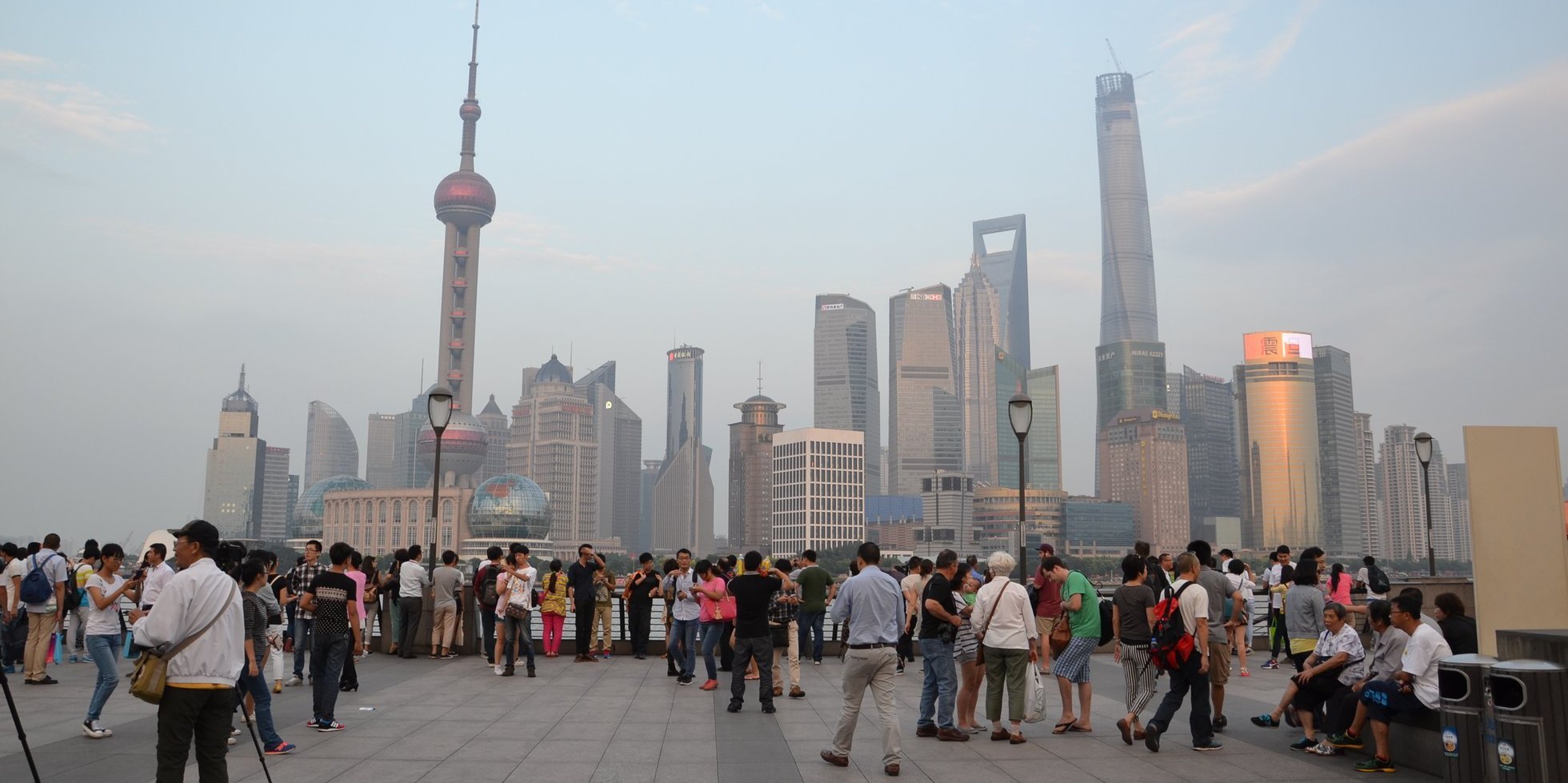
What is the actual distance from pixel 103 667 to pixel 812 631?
39.0ft

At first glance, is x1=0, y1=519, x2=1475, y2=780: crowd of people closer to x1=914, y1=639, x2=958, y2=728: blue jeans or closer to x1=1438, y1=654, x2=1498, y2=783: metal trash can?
x1=914, y1=639, x2=958, y2=728: blue jeans

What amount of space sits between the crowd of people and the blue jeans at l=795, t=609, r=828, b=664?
1.33 metres

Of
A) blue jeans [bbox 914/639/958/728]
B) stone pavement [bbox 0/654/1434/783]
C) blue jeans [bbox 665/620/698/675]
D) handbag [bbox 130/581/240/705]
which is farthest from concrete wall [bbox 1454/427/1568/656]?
handbag [bbox 130/581/240/705]

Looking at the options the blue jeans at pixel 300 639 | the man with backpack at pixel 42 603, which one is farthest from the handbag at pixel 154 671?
the man with backpack at pixel 42 603

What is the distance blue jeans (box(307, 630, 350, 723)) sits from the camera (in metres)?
11.4

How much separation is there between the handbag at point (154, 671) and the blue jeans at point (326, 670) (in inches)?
179

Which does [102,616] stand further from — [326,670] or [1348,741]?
[1348,741]

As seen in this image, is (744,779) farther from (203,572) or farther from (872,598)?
(203,572)

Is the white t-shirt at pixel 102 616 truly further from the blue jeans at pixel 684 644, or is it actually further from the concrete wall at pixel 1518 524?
the concrete wall at pixel 1518 524

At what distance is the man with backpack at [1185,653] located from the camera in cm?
1042

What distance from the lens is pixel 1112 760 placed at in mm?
10141

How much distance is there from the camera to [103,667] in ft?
36.1

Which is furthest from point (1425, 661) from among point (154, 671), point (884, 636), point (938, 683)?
point (154, 671)

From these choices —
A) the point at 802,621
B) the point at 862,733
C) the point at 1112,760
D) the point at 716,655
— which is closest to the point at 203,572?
the point at 862,733
